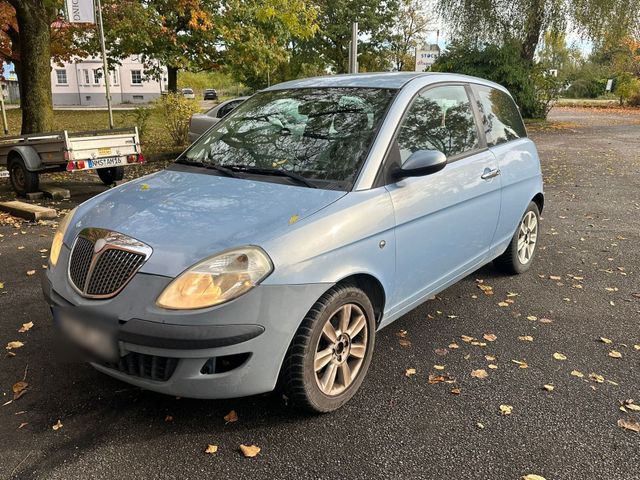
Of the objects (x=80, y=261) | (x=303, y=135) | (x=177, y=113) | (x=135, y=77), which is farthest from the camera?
(x=135, y=77)

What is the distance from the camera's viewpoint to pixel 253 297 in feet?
7.97

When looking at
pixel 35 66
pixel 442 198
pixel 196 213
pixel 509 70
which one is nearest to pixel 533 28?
pixel 509 70

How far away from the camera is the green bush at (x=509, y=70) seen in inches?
902

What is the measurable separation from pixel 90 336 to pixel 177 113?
1311 cm

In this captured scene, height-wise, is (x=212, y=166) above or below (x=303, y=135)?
below

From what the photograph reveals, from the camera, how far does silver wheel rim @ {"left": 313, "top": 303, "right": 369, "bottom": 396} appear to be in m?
2.81

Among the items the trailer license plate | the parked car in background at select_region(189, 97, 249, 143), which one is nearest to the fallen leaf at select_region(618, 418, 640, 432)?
the trailer license plate

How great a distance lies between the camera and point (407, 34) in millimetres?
38750

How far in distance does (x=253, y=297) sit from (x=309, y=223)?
495 millimetres

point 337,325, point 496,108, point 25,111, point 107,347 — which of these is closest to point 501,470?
point 337,325

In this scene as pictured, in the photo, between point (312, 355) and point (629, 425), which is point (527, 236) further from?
point (312, 355)

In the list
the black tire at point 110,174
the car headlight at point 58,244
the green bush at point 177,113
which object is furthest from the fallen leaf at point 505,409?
the green bush at point 177,113

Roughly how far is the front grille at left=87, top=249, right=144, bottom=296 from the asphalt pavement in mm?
666

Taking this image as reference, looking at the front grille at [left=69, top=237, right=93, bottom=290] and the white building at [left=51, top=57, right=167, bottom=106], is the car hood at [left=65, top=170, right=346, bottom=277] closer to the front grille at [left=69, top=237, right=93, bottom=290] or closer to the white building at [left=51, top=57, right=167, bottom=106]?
the front grille at [left=69, top=237, right=93, bottom=290]
